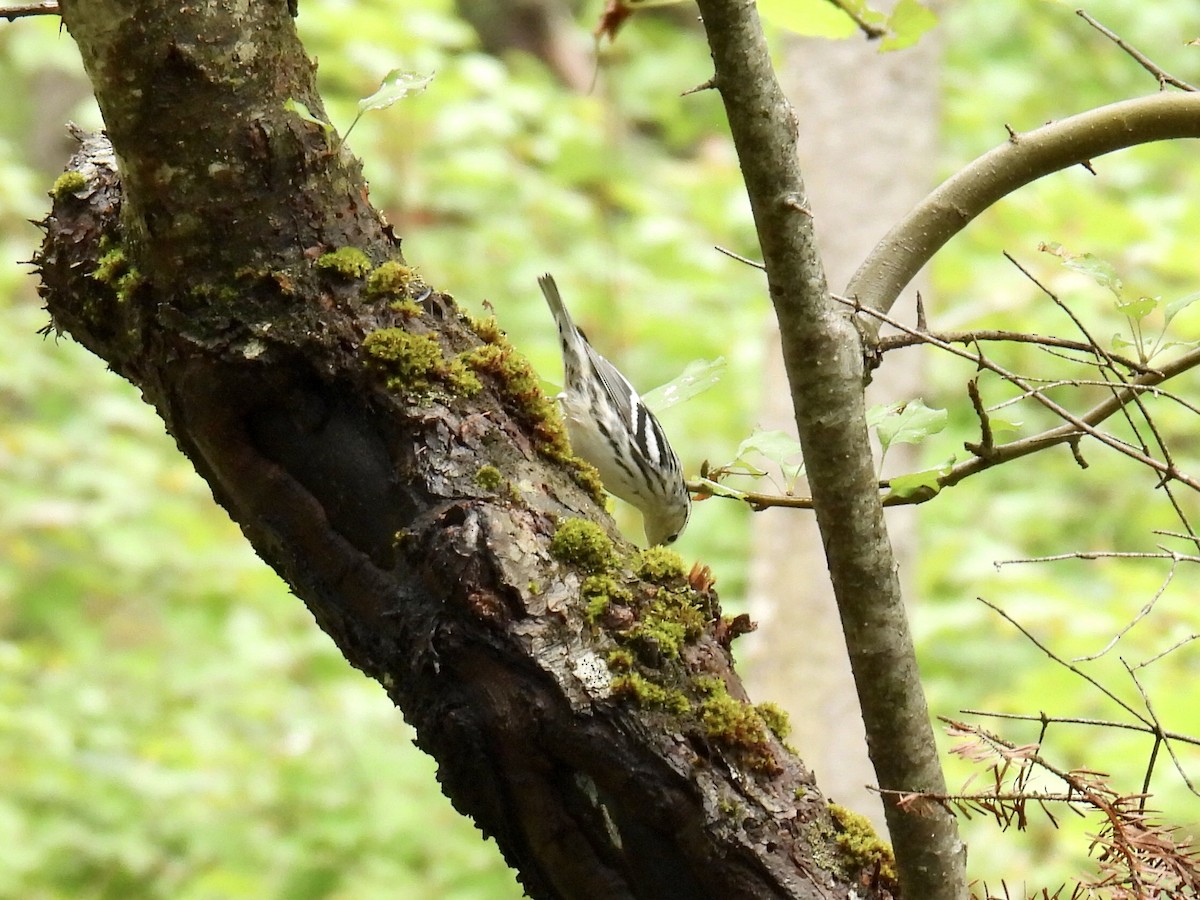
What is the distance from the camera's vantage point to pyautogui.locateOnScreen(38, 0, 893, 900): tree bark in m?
1.33

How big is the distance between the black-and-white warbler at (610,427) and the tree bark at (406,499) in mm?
2061

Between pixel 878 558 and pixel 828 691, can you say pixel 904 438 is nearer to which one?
pixel 878 558

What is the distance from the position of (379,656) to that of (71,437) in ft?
16.9

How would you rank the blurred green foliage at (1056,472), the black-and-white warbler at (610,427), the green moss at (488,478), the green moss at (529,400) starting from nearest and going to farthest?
the green moss at (488,478) → the green moss at (529,400) → the black-and-white warbler at (610,427) → the blurred green foliage at (1056,472)

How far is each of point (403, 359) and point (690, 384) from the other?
1.65ft

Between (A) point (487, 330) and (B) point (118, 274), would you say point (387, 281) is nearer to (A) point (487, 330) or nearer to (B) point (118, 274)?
(A) point (487, 330)

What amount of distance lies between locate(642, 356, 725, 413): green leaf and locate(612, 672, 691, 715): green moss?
489mm

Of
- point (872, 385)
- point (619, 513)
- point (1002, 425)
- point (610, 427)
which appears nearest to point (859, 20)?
point (1002, 425)

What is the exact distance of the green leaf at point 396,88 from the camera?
1.37 meters

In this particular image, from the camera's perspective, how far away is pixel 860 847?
1438mm

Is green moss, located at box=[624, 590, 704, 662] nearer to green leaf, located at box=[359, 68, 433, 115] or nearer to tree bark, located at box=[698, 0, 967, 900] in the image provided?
tree bark, located at box=[698, 0, 967, 900]

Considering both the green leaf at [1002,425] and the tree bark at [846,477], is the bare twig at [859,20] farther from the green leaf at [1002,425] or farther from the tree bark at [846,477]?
the green leaf at [1002,425]

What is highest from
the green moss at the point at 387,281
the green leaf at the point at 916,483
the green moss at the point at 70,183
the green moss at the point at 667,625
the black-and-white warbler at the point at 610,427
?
the black-and-white warbler at the point at 610,427

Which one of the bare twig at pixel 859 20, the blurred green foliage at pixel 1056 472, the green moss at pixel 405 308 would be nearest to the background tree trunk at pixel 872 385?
the blurred green foliage at pixel 1056 472
